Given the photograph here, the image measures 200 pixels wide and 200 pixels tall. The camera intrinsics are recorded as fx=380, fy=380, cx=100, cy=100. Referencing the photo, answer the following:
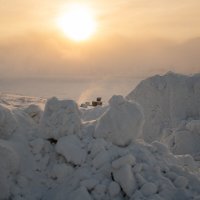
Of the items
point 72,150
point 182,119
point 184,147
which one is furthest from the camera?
point 182,119

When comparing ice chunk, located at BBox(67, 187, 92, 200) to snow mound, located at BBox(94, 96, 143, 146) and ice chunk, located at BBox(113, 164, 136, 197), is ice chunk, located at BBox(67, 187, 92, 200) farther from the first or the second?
snow mound, located at BBox(94, 96, 143, 146)

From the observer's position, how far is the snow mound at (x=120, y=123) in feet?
27.3

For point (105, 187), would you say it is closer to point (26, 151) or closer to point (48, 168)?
point (48, 168)

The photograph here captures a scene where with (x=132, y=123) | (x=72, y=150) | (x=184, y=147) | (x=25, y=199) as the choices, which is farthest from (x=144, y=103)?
(x=25, y=199)

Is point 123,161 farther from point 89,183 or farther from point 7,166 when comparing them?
point 7,166

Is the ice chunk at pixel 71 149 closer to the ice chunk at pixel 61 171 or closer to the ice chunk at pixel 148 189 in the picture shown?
the ice chunk at pixel 61 171

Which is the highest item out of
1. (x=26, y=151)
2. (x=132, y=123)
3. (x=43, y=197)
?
(x=132, y=123)

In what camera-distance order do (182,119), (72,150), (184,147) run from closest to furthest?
(72,150), (184,147), (182,119)

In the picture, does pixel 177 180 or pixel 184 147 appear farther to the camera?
pixel 184 147

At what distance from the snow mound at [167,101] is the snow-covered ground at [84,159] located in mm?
5260

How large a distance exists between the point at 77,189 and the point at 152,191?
1.40 metres

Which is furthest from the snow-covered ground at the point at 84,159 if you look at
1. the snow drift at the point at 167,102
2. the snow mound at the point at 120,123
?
the snow drift at the point at 167,102

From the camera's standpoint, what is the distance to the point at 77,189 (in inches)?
281

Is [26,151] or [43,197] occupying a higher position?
[26,151]
